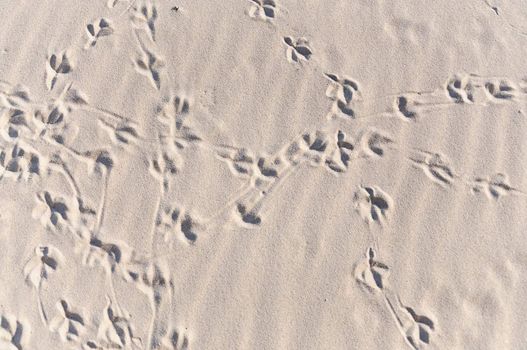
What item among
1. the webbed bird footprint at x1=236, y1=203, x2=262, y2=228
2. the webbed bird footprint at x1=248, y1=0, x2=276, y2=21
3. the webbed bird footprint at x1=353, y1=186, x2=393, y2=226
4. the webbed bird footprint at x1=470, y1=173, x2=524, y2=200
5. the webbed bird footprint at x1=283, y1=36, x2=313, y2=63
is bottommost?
the webbed bird footprint at x1=236, y1=203, x2=262, y2=228

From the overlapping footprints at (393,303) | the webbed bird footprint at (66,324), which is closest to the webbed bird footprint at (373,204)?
the overlapping footprints at (393,303)

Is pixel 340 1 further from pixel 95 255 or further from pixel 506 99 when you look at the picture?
pixel 95 255

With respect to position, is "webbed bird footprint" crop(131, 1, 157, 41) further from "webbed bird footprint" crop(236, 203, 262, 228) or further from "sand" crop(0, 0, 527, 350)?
"webbed bird footprint" crop(236, 203, 262, 228)

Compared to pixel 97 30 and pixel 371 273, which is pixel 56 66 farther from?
pixel 371 273

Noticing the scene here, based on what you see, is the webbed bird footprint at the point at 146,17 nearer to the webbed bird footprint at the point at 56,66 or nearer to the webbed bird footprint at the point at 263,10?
the webbed bird footprint at the point at 56,66

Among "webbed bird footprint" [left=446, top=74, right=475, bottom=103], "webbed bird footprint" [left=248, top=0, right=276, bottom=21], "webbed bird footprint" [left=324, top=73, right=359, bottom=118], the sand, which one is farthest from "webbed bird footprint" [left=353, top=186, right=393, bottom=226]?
"webbed bird footprint" [left=248, top=0, right=276, bottom=21]

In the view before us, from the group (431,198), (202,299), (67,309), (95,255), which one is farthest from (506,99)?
(67,309)

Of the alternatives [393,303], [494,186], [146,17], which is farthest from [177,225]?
[494,186]
